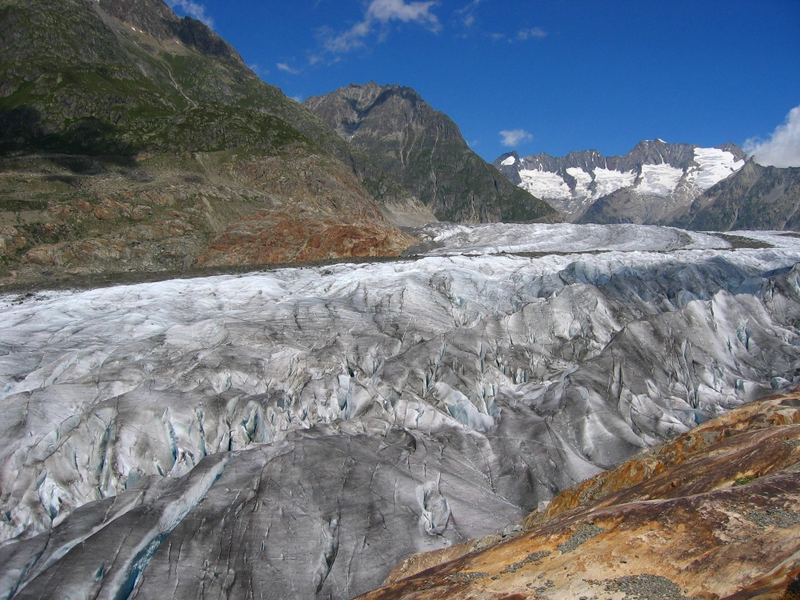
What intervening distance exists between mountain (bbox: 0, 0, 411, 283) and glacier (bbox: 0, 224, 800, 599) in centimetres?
2031

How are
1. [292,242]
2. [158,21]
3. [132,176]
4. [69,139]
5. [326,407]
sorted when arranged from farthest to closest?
[158,21]
[69,139]
[132,176]
[292,242]
[326,407]

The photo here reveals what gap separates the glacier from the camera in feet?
60.7

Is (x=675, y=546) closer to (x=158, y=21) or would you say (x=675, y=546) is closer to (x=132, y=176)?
(x=132, y=176)

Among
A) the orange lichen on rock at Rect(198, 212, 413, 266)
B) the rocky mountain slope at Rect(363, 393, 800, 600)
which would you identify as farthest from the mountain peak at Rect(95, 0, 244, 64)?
the rocky mountain slope at Rect(363, 393, 800, 600)

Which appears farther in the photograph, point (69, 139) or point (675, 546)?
point (69, 139)

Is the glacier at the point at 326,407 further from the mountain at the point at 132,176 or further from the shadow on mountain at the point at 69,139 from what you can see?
the shadow on mountain at the point at 69,139

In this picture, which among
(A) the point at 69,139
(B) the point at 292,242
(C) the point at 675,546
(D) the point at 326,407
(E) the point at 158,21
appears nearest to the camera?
(C) the point at 675,546

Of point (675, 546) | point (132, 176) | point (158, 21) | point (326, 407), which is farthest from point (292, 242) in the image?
point (158, 21)

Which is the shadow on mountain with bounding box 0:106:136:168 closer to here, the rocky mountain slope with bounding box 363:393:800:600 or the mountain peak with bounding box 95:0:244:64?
the rocky mountain slope with bounding box 363:393:800:600

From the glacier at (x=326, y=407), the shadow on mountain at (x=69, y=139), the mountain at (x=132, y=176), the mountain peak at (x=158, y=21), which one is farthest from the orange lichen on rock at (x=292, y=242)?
the mountain peak at (x=158, y=21)

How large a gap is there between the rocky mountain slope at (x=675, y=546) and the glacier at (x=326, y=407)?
6993mm

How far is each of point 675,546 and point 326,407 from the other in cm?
1825

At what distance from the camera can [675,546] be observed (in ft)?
33.8

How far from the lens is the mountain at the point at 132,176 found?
59812 millimetres
